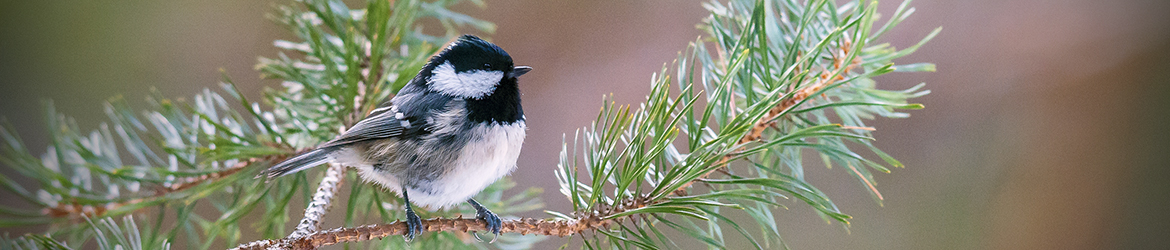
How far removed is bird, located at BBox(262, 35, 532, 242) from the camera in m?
0.39

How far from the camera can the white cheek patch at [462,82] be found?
41cm

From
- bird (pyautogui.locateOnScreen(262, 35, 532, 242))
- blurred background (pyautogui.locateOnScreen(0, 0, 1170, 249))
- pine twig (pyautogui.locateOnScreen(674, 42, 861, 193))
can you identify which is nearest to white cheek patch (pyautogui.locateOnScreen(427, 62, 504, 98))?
bird (pyautogui.locateOnScreen(262, 35, 532, 242))

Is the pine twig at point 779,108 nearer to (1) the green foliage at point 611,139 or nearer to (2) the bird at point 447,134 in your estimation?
(1) the green foliage at point 611,139

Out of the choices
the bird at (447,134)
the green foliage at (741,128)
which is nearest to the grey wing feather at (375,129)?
the bird at (447,134)

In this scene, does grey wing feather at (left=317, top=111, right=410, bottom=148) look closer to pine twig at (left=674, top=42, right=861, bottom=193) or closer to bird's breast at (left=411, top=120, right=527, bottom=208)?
bird's breast at (left=411, top=120, right=527, bottom=208)

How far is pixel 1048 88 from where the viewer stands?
880mm

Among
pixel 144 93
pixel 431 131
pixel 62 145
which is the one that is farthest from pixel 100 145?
pixel 144 93

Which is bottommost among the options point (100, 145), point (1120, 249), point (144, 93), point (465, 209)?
point (1120, 249)

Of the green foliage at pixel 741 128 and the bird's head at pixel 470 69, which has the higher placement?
the bird's head at pixel 470 69

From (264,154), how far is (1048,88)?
889mm

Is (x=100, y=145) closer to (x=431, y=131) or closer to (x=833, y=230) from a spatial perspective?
(x=431, y=131)

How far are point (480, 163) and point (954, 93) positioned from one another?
72 cm

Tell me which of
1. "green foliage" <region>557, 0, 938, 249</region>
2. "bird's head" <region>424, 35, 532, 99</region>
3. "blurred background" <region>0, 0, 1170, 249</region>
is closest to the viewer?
"green foliage" <region>557, 0, 938, 249</region>

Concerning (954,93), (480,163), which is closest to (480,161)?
(480,163)
